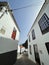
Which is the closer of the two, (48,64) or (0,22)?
(0,22)

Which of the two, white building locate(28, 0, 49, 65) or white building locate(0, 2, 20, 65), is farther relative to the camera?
white building locate(28, 0, 49, 65)

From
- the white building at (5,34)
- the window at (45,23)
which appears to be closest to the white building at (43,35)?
the window at (45,23)

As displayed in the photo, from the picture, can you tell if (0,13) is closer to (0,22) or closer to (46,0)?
(0,22)

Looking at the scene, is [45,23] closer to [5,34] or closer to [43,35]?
[43,35]

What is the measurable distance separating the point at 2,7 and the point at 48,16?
383 cm

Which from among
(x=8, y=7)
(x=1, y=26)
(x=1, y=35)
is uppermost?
(x=8, y=7)

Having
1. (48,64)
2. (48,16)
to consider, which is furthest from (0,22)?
(48,64)

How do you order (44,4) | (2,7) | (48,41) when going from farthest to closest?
(44,4), (48,41), (2,7)

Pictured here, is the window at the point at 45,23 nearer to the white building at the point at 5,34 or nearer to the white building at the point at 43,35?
the white building at the point at 43,35

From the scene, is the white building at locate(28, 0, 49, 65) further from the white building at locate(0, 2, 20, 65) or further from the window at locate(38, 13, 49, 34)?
the white building at locate(0, 2, 20, 65)

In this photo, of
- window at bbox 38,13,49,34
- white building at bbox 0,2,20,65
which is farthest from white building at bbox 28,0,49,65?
white building at bbox 0,2,20,65

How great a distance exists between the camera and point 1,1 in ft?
17.3

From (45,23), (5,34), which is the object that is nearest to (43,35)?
(45,23)

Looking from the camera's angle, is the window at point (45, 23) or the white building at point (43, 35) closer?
the white building at point (43, 35)
